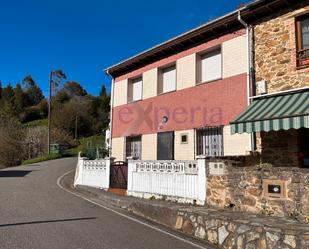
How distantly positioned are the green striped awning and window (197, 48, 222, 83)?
12.2ft

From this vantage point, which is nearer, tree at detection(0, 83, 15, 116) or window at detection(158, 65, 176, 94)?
window at detection(158, 65, 176, 94)

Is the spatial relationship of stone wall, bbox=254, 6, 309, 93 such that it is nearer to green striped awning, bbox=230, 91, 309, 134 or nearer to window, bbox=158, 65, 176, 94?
green striped awning, bbox=230, 91, 309, 134

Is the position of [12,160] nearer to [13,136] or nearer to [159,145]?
[13,136]

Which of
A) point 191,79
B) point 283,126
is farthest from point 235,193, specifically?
point 191,79

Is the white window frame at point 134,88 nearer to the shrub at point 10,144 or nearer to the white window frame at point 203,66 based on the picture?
the white window frame at point 203,66

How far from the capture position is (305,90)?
1102cm

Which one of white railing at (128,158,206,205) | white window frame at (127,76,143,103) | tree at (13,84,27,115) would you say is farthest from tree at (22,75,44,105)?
white railing at (128,158,206,205)

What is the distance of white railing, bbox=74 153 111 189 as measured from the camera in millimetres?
16520

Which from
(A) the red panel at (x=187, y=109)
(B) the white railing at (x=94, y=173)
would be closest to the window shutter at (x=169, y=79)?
(A) the red panel at (x=187, y=109)

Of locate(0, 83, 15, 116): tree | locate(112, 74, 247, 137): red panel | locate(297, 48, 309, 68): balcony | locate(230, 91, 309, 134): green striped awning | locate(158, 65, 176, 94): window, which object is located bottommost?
locate(230, 91, 309, 134): green striped awning

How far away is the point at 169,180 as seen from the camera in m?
12.6

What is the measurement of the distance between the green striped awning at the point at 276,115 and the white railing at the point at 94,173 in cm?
786

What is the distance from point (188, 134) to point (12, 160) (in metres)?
31.8

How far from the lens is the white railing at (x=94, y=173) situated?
1652 centimetres
